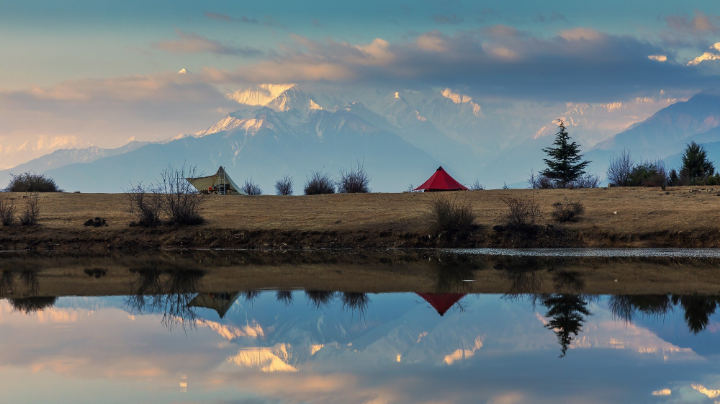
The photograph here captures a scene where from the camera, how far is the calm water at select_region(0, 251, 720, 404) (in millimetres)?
10523

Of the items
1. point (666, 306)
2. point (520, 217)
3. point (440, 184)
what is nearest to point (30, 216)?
point (520, 217)

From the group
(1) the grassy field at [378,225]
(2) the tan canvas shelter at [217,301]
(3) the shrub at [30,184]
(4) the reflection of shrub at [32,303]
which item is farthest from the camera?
(3) the shrub at [30,184]

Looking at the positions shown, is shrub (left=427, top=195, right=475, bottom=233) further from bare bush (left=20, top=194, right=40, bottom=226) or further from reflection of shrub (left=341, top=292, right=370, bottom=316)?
bare bush (left=20, top=194, right=40, bottom=226)

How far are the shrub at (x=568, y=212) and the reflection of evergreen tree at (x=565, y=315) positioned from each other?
58.1 feet

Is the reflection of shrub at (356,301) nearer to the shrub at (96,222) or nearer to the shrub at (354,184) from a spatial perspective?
the shrub at (96,222)

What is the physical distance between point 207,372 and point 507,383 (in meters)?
4.51

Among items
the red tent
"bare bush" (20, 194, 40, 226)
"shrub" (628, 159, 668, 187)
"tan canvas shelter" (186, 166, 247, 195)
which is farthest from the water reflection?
"tan canvas shelter" (186, 166, 247, 195)

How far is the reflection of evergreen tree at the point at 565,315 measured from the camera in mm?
13828

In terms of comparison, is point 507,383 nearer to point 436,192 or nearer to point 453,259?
point 453,259

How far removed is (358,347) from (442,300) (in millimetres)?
5248

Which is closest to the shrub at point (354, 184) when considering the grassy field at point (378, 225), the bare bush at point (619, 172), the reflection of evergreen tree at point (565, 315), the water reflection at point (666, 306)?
the grassy field at point (378, 225)

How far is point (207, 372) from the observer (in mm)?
11742

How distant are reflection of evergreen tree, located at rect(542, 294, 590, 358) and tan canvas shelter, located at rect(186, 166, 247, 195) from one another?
38.9m

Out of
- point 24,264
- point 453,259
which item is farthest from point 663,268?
point 24,264
